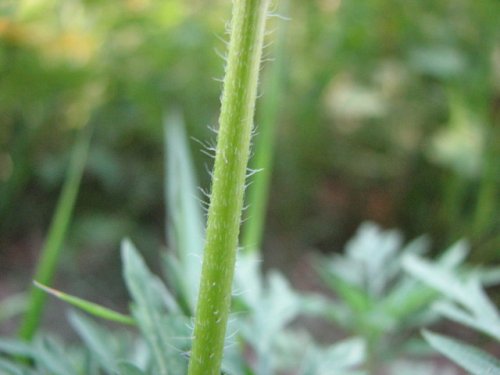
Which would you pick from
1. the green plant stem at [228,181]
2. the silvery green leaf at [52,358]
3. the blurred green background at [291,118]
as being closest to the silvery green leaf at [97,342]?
the silvery green leaf at [52,358]

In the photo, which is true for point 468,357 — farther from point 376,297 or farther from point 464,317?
point 376,297

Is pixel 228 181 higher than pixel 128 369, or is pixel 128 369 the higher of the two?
pixel 228 181

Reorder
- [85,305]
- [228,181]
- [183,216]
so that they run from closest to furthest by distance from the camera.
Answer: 1. [228,181]
2. [85,305]
3. [183,216]

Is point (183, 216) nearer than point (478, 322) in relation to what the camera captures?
No

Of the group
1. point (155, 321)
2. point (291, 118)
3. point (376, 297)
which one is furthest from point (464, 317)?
point (291, 118)

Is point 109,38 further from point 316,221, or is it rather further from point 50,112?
point 316,221

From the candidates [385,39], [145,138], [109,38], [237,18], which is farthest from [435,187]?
[237,18]

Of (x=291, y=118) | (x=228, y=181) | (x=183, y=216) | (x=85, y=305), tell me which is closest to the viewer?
(x=228, y=181)

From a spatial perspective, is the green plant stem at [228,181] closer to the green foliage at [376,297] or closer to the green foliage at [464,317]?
the green foliage at [464,317]
